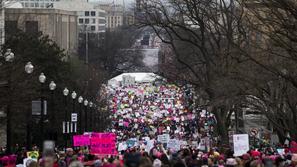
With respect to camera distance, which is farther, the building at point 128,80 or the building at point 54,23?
the building at point 128,80

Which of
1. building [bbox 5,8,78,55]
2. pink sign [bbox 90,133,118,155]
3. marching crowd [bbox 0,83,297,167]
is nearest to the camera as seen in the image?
marching crowd [bbox 0,83,297,167]

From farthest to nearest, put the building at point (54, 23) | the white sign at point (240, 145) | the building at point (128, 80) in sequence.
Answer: the building at point (128, 80) → the building at point (54, 23) → the white sign at point (240, 145)

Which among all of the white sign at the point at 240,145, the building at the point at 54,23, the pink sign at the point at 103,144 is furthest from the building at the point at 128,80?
the white sign at the point at 240,145

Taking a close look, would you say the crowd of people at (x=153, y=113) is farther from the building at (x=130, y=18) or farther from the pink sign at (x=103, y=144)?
the pink sign at (x=103, y=144)

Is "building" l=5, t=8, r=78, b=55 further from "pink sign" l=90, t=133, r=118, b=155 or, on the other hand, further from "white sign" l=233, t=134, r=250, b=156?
"white sign" l=233, t=134, r=250, b=156

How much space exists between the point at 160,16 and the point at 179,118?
38.3 m

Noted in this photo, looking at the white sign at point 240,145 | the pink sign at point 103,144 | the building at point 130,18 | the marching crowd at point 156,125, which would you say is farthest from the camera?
the building at point 130,18

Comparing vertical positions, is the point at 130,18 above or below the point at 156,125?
above

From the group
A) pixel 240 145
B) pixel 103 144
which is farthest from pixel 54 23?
pixel 240 145

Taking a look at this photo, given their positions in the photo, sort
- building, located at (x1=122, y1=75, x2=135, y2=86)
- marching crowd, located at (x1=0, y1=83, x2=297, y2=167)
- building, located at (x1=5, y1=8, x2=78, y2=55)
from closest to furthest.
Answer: marching crowd, located at (x1=0, y1=83, x2=297, y2=167), building, located at (x1=5, y1=8, x2=78, y2=55), building, located at (x1=122, y1=75, x2=135, y2=86)

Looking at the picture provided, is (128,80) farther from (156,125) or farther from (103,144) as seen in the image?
(103,144)

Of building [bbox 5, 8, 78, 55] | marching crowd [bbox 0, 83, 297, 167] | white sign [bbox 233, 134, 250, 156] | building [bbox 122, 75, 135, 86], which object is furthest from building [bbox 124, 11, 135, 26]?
building [bbox 122, 75, 135, 86]

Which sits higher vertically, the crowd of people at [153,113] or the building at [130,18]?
the building at [130,18]

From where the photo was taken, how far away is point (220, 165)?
77.5ft
